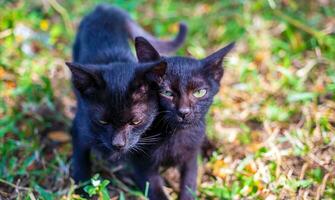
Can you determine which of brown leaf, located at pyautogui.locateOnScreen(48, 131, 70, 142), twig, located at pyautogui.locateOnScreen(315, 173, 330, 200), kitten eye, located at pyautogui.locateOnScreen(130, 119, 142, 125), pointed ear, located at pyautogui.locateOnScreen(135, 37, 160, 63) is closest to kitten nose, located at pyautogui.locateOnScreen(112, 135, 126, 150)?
kitten eye, located at pyautogui.locateOnScreen(130, 119, 142, 125)

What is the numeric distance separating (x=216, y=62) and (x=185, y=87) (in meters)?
0.32

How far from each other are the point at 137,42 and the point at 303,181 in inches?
64.1

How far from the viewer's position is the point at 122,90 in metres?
3.06

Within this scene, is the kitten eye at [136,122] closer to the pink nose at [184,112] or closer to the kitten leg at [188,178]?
the pink nose at [184,112]

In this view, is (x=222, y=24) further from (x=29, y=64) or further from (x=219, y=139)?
(x=29, y=64)

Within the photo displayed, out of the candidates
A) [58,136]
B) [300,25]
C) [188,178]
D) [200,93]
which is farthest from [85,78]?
[300,25]

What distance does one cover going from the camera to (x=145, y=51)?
3.32 m

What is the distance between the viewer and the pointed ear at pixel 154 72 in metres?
3.00

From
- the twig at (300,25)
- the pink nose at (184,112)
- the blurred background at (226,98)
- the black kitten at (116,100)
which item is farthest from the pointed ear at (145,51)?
the twig at (300,25)

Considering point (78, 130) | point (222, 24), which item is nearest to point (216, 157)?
point (78, 130)

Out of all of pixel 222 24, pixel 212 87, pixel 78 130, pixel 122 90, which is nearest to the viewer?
pixel 122 90

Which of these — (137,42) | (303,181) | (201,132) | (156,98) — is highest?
(137,42)

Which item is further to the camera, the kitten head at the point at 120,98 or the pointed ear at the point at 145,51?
the pointed ear at the point at 145,51

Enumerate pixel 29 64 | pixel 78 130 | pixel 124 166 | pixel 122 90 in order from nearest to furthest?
pixel 122 90 < pixel 78 130 < pixel 124 166 < pixel 29 64
